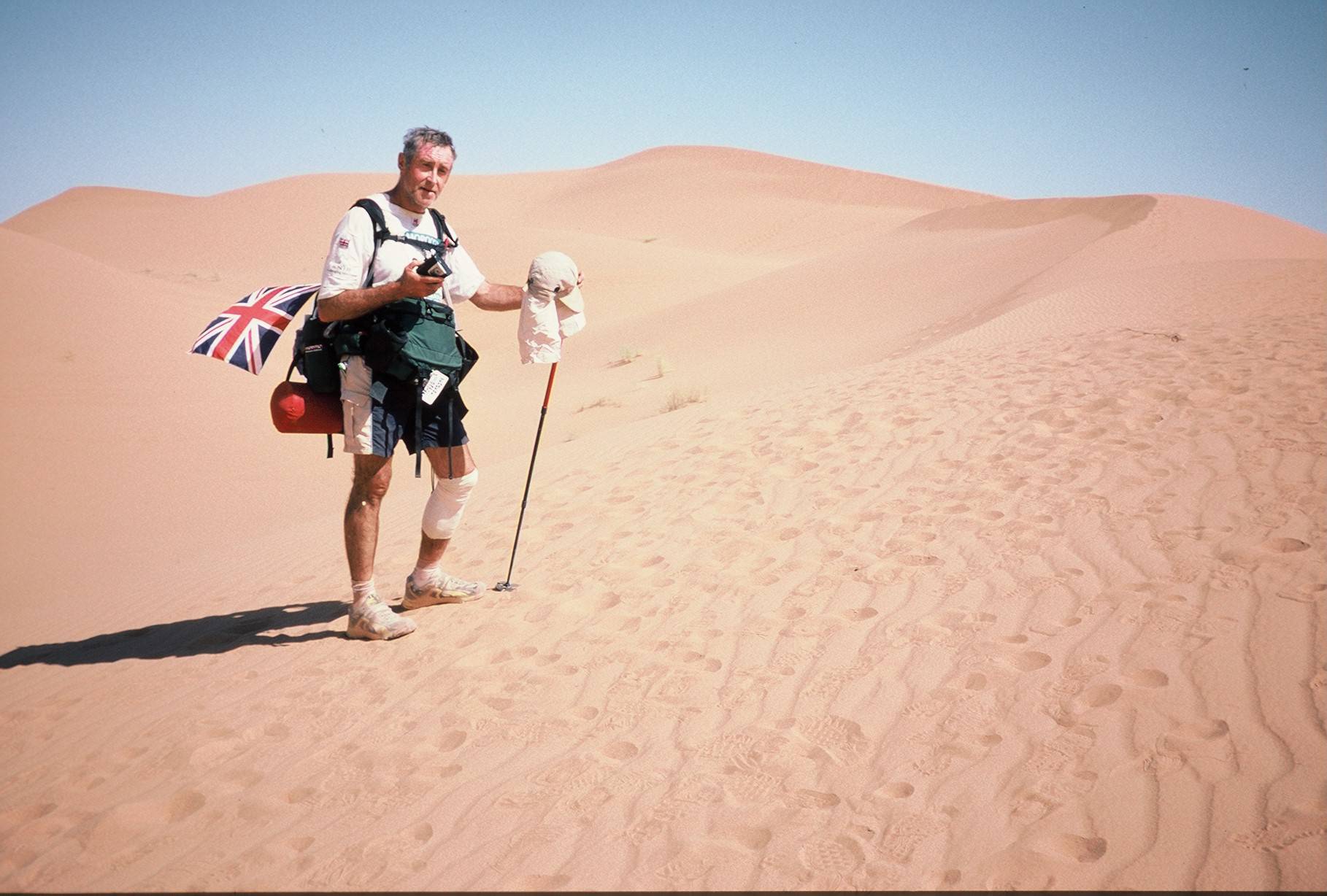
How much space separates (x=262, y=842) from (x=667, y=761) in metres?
1.34

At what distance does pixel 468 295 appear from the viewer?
398 cm

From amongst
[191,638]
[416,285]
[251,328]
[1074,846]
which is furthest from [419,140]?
[1074,846]

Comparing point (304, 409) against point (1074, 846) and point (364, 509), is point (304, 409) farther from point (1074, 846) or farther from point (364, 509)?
point (1074, 846)

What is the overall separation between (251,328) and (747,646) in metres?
2.75

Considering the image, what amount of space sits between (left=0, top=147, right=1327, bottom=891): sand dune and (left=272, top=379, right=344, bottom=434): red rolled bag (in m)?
1.11

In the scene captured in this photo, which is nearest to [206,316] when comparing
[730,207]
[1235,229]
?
[1235,229]

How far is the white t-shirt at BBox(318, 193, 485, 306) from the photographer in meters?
3.50

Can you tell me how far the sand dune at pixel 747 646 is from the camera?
2453mm

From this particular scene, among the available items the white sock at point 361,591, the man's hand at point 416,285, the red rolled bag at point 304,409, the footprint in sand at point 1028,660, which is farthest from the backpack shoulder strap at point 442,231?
the footprint in sand at point 1028,660

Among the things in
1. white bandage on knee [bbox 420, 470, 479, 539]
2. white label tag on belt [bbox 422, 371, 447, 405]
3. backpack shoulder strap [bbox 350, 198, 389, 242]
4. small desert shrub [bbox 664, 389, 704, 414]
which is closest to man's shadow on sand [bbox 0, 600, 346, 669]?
white bandage on knee [bbox 420, 470, 479, 539]

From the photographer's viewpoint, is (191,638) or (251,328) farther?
(191,638)

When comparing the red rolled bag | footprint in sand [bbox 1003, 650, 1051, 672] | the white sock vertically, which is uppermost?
the red rolled bag

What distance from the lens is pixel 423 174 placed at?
3646mm

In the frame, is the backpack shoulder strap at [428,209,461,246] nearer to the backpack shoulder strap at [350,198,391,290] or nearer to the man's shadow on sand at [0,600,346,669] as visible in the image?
the backpack shoulder strap at [350,198,391,290]
